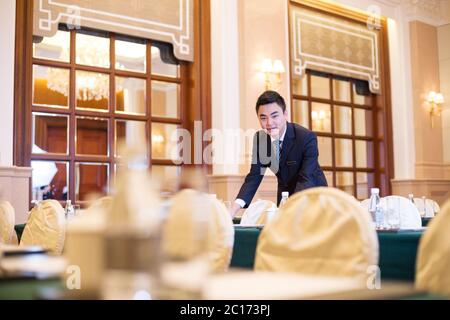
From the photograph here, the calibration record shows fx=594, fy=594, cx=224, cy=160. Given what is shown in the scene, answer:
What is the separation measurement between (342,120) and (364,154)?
0.59 metres

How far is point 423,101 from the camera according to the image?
808cm

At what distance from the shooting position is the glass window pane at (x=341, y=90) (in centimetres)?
745

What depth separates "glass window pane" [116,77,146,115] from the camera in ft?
18.4

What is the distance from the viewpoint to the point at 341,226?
1.45 meters

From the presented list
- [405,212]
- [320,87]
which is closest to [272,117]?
[405,212]

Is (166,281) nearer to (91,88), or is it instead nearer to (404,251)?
(404,251)

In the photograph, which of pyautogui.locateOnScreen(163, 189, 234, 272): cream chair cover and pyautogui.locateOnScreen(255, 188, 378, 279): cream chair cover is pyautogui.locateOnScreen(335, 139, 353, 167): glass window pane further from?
pyautogui.locateOnScreen(163, 189, 234, 272): cream chair cover

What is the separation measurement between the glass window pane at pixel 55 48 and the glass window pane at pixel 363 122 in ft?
12.9

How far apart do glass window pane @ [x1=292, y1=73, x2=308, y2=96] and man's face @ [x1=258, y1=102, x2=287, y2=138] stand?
355cm

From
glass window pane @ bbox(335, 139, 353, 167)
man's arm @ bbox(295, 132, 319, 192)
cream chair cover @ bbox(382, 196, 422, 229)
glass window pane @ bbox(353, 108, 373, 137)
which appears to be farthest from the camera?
glass window pane @ bbox(353, 108, 373, 137)

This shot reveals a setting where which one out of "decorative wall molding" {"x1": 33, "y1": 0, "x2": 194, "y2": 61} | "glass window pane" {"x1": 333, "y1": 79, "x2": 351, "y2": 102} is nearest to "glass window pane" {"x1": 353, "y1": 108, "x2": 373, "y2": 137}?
"glass window pane" {"x1": 333, "y1": 79, "x2": 351, "y2": 102}

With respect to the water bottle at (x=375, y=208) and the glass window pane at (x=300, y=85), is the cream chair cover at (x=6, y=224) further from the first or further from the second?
the glass window pane at (x=300, y=85)

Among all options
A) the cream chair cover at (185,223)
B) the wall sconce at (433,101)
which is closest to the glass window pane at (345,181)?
the wall sconce at (433,101)

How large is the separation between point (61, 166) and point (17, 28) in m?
1.23
